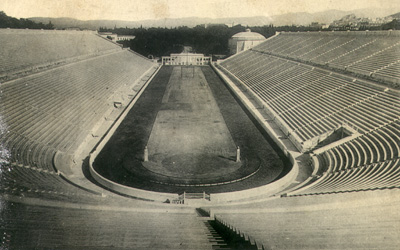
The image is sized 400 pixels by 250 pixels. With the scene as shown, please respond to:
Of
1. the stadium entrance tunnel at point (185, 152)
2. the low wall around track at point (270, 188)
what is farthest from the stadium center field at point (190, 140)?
the low wall around track at point (270, 188)

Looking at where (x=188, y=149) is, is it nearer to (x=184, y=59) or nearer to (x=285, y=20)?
(x=285, y=20)

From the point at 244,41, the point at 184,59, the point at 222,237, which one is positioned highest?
the point at 244,41

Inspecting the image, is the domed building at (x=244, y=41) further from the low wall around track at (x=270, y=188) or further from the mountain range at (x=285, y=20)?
the low wall around track at (x=270, y=188)

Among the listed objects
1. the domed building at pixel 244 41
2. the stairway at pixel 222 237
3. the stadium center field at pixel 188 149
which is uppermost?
the domed building at pixel 244 41

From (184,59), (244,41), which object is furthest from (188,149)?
(244,41)

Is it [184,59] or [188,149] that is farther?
[184,59]

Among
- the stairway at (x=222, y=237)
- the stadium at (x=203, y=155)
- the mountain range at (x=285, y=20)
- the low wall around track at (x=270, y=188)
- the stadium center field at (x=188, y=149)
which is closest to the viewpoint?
the stairway at (x=222, y=237)

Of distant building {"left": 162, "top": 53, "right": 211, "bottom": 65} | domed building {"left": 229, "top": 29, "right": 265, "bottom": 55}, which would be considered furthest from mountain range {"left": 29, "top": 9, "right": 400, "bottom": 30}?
distant building {"left": 162, "top": 53, "right": 211, "bottom": 65}

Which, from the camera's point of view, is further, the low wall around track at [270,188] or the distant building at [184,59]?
the distant building at [184,59]
